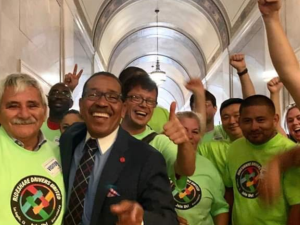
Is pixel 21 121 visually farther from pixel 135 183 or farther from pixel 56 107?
pixel 56 107

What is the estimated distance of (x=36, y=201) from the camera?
6.23 feet

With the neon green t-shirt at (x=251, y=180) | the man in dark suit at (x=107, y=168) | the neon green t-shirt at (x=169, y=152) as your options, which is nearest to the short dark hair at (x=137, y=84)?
the neon green t-shirt at (x=169, y=152)

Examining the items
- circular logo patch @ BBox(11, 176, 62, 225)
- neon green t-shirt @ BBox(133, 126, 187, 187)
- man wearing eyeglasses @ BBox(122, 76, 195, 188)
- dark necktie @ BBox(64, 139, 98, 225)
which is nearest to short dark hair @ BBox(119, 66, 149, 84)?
man wearing eyeglasses @ BBox(122, 76, 195, 188)

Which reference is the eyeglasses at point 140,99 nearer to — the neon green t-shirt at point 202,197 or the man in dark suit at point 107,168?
the man in dark suit at point 107,168

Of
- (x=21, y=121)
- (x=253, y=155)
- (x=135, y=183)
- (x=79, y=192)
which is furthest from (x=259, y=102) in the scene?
(x=21, y=121)

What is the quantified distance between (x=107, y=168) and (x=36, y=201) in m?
0.35

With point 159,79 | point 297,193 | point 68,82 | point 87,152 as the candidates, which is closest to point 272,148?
point 297,193

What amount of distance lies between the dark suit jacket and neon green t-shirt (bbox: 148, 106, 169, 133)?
1.26m

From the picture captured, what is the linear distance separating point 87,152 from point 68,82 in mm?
2815

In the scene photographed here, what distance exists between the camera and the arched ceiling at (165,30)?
11.3 metres

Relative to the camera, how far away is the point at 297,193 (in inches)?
98.0

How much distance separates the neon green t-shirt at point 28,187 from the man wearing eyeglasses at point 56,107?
75.5 inches

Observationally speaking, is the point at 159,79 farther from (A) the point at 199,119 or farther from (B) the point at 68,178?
(B) the point at 68,178

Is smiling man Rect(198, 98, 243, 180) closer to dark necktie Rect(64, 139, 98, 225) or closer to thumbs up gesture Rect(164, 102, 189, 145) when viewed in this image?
thumbs up gesture Rect(164, 102, 189, 145)
